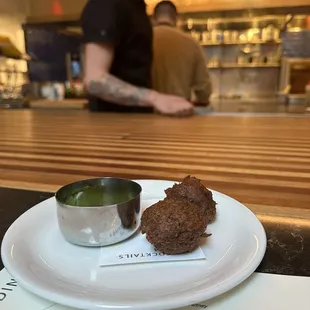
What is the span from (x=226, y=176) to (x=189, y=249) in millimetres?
258

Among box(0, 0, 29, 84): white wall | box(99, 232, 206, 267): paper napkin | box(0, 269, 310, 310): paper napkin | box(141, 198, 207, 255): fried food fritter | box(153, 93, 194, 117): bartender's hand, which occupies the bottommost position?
box(153, 93, 194, 117): bartender's hand

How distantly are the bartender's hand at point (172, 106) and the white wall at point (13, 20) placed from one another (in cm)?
217

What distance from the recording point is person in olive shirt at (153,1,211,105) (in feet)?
7.03

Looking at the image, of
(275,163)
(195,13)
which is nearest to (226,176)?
(275,163)

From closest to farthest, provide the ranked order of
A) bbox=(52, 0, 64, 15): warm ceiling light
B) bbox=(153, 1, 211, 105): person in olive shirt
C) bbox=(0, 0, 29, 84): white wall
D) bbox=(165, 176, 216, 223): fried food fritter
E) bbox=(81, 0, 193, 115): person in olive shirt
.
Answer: bbox=(165, 176, 216, 223): fried food fritter → bbox=(81, 0, 193, 115): person in olive shirt → bbox=(153, 1, 211, 105): person in olive shirt → bbox=(0, 0, 29, 84): white wall → bbox=(52, 0, 64, 15): warm ceiling light

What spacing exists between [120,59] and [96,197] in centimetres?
120

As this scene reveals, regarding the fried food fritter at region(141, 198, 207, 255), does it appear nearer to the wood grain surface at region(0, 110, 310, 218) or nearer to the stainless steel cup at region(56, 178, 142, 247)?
the stainless steel cup at region(56, 178, 142, 247)

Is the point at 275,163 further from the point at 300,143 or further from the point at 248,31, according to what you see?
the point at 248,31

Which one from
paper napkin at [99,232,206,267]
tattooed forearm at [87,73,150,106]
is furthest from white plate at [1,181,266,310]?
tattooed forearm at [87,73,150,106]

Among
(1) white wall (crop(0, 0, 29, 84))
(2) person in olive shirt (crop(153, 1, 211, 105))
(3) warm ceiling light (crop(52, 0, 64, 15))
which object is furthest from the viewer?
(3) warm ceiling light (crop(52, 0, 64, 15))

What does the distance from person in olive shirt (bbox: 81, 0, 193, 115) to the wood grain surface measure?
0.42m

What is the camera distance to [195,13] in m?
3.15

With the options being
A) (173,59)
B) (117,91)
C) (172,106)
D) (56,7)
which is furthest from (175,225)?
(56,7)

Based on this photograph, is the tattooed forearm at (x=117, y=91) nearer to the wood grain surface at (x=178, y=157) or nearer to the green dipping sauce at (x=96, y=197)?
the wood grain surface at (x=178, y=157)
